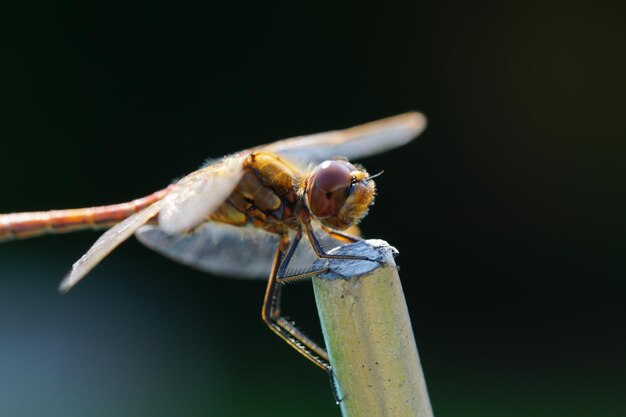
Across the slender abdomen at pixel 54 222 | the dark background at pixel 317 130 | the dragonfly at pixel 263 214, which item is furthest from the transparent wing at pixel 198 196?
the dark background at pixel 317 130

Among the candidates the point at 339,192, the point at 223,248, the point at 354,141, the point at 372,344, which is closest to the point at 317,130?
the point at 354,141

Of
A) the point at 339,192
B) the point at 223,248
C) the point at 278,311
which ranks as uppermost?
the point at 339,192

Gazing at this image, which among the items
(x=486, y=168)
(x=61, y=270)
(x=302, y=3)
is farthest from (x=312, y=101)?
(x=61, y=270)

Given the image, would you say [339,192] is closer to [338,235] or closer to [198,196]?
[338,235]

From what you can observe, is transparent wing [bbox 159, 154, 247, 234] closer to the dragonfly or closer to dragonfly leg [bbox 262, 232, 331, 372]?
the dragonfly

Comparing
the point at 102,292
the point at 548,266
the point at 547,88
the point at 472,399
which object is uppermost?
the point at 547,88

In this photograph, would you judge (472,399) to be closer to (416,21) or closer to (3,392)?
(416,21)

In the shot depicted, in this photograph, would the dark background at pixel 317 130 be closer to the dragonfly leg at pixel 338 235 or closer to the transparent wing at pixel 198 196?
the dragonfly leg at pixel 338 235
